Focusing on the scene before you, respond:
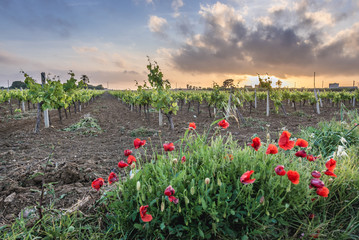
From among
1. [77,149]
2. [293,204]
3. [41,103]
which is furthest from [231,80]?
[293,204]

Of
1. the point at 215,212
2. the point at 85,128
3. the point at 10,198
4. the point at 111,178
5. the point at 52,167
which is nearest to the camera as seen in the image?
the point at 215,212

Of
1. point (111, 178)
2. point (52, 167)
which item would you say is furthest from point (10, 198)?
point (111, 178)

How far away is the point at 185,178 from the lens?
6.90 feet

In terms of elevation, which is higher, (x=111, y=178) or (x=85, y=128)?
(x=111, y=178)

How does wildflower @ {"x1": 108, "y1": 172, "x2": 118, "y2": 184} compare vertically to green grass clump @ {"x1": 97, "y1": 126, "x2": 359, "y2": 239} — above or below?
above

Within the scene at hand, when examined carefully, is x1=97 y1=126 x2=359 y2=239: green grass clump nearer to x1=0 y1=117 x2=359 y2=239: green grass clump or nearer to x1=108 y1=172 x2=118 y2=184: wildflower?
x1=0 y1=117 x2=359 y2=239: green grass clump

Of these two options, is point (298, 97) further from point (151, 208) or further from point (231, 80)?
point (151, 208)

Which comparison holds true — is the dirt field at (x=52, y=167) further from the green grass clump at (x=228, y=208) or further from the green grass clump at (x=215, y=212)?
the green grass clump at (x=228, y=208)

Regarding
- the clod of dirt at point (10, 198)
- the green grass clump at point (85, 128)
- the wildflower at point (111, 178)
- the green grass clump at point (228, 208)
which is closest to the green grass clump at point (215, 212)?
the green grass clump at point (228, 208)

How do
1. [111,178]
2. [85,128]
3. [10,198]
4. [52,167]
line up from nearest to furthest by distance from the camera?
[111,178]
[10,198]
[52,167]
[85,128]

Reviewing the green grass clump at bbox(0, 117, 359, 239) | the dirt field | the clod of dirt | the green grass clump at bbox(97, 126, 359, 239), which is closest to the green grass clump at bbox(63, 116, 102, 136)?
the dirt field

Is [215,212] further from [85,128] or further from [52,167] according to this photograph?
[85,128]

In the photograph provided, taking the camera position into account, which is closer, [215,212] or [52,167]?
[215,212]

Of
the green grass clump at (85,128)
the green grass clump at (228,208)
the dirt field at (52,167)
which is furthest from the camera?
the green grass clump at (85,128)
